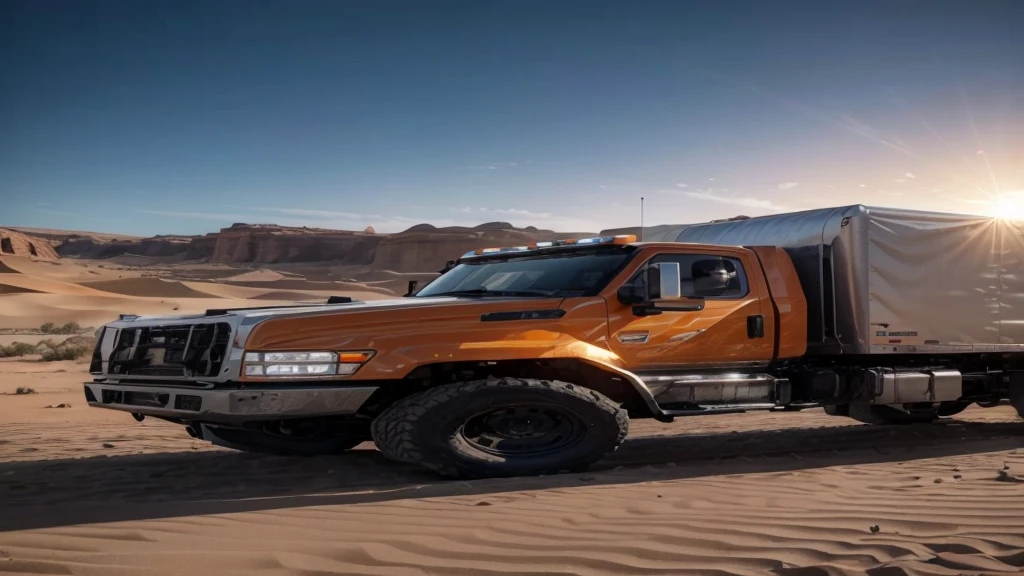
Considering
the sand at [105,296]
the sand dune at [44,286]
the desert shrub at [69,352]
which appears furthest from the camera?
the sand dune at [44,286]

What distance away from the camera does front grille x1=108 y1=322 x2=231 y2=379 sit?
557cm

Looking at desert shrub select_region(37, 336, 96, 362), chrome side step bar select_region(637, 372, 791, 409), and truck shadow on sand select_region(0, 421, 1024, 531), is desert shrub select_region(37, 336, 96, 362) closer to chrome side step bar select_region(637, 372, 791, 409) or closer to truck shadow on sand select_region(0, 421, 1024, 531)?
truck shadow on sand select_region(0, 421, 1024, 531)

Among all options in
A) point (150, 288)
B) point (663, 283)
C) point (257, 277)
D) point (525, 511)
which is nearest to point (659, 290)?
point (663, 283)

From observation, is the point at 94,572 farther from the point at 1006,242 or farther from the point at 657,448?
the point at 1006,242

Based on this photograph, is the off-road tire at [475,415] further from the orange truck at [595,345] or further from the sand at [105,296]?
the sand at [105,296]

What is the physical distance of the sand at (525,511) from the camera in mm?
3781

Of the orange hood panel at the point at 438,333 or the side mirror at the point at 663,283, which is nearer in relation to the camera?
the orange hood panel at the point at 438,333

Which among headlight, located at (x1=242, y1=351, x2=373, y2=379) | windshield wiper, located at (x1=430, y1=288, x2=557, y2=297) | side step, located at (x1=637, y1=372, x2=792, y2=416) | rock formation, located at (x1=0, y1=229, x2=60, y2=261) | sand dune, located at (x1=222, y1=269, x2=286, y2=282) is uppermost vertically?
rock formation, located at (x1=0, y1=229, x2=60, y2=261)

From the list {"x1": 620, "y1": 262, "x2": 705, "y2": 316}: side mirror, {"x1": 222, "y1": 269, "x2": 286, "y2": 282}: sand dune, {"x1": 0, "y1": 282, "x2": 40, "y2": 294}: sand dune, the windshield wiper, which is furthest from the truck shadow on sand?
{"x1": 222, "y1": 269, "x2": 286, "y2": 282}: sand dune

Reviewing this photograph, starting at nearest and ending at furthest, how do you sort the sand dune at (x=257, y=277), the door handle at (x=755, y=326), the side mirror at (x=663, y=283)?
the side mirror at (x=663, y=283)
the door handle at (x=755, y=326)
the sand dune at (x=257, y=277)

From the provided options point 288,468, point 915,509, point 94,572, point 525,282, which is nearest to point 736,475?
point 915,509

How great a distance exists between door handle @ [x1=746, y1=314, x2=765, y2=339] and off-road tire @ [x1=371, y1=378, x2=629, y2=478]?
162 centimetres

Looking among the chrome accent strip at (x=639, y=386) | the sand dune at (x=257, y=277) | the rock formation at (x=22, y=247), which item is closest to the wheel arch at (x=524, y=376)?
the chrome accent strip at (x=639, y=386)

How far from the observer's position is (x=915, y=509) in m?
4.93
